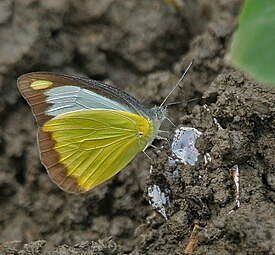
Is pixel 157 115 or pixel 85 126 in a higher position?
pixel 157 115

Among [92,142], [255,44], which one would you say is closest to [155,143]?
[92,142]

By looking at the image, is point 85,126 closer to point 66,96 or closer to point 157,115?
point 66,96

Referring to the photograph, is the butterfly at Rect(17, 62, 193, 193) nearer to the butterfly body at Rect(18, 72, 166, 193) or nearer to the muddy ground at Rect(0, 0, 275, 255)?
the butterfly body at Rect(18, 72, 166, 193)

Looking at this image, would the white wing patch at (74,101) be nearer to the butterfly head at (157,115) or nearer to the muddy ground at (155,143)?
the butterfly head at (157,115)

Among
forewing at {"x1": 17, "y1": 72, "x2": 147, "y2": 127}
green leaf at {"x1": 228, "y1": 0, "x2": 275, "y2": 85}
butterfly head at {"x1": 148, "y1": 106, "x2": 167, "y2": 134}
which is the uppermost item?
green leaf at {"x1": 228, "y1": 0, "x2": 275, "y2": 85}

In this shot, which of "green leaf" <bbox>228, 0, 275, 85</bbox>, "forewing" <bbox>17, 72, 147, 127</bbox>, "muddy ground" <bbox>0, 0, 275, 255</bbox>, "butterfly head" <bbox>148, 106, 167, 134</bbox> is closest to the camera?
"green leaf" <bbox>228, 0, 275, 85</bbox>

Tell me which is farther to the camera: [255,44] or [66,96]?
[66,96]

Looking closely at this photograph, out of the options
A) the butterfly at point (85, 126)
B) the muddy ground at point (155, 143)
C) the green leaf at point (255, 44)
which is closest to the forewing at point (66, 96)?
the butterfly at point (85, 126)

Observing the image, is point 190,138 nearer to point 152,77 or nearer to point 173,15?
point 152,77

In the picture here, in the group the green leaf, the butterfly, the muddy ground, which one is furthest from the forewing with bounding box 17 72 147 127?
the green leaf
